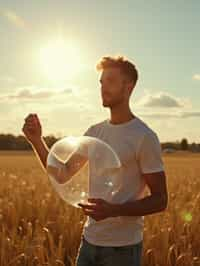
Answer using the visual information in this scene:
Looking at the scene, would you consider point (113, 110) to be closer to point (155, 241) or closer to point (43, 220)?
point (155, 241)

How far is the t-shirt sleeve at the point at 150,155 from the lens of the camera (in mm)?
2513

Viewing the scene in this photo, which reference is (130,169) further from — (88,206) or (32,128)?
(32,128)

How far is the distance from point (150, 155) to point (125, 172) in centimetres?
15

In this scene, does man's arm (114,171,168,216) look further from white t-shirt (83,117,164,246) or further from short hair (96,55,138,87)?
short hair (96,55,138,87)

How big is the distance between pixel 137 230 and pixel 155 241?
2173 millimetres

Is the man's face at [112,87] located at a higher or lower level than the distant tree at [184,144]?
higher

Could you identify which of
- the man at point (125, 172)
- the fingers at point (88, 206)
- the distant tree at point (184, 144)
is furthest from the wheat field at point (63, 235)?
the distant tree at point (184, 144)

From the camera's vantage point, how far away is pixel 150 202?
96.5 inches

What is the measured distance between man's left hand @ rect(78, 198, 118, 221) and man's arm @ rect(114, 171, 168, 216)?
2cm

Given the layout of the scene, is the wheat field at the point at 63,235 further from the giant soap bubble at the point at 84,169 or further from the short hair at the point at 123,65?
the short hair at the point at 123,65

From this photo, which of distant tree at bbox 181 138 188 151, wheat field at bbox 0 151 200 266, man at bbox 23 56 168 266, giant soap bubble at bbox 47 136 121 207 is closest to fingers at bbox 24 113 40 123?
giant soap bubble at bbox 47 136 121 207

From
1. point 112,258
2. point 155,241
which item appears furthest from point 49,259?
point 112,258

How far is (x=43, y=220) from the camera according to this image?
585 cm

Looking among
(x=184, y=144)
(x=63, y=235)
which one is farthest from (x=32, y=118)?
(x=184, y=144)
